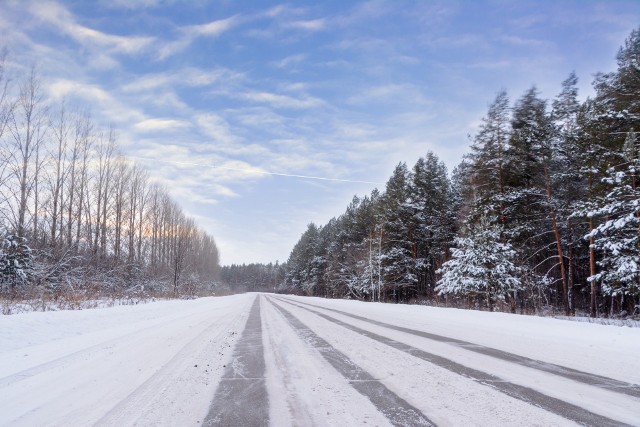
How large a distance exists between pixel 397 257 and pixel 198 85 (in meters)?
24.8

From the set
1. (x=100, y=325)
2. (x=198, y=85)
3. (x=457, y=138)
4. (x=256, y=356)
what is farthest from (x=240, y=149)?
(x=256, y=356)

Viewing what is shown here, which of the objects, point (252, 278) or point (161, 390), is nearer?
point (161, 390)

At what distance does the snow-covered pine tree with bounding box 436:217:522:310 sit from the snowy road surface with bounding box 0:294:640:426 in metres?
15.1

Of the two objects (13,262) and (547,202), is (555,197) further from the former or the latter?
(13,262)

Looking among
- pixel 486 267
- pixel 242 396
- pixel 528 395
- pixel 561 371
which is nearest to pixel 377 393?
pixel 242 396

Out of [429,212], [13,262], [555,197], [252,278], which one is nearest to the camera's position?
[13,262]

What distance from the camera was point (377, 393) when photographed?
353 cm

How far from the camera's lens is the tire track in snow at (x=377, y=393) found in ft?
9.20

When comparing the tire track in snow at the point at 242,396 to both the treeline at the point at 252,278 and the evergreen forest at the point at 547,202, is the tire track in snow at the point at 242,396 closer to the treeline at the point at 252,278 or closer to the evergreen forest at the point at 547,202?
the evergreen forest at the point at 547,202

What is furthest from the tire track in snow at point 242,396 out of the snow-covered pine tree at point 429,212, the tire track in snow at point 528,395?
the snow-covered pine tree at point 429,212

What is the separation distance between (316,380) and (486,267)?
21.5 metres

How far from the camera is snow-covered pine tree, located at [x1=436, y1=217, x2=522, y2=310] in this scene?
21906 millimetres

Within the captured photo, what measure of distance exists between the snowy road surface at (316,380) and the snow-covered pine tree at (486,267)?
15074 mm

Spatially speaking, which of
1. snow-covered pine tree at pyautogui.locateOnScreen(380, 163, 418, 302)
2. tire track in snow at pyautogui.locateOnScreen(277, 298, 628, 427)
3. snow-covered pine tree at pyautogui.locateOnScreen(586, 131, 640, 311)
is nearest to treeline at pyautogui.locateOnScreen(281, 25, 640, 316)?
snow-covered pine tree at pyautogui.locateOnScreen(586, 131, 640, 311)
